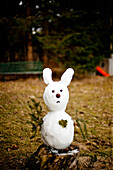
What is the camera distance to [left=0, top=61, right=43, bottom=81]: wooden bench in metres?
10.8

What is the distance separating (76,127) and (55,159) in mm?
2428

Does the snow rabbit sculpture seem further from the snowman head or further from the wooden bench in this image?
the wooden bench

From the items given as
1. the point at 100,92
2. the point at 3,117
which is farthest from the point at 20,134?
the point at 100,92

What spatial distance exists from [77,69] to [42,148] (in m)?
9.52

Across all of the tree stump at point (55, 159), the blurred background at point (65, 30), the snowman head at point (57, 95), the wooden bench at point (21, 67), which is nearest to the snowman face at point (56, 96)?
the snowman head at point (57, 95)

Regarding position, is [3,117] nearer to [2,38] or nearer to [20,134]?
[20,134]

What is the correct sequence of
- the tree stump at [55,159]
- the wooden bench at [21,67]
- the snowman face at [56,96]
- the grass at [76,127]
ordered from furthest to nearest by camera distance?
1. the wooden bench at [21,67]
2. the grass at [76,127]
3. the snowman face at [56,96]
4. the tree stump at [55,159]

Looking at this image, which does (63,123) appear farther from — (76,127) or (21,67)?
(21,67)

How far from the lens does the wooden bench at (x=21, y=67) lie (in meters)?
10.8

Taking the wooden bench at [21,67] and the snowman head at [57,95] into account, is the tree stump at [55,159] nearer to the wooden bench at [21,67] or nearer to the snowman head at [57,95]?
the snowman head at [57,95]

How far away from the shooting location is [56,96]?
2.89 metres

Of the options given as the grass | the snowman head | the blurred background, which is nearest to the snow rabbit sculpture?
the snowman head

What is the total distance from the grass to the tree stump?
22 cm

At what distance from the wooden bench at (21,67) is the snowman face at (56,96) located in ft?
26.6
